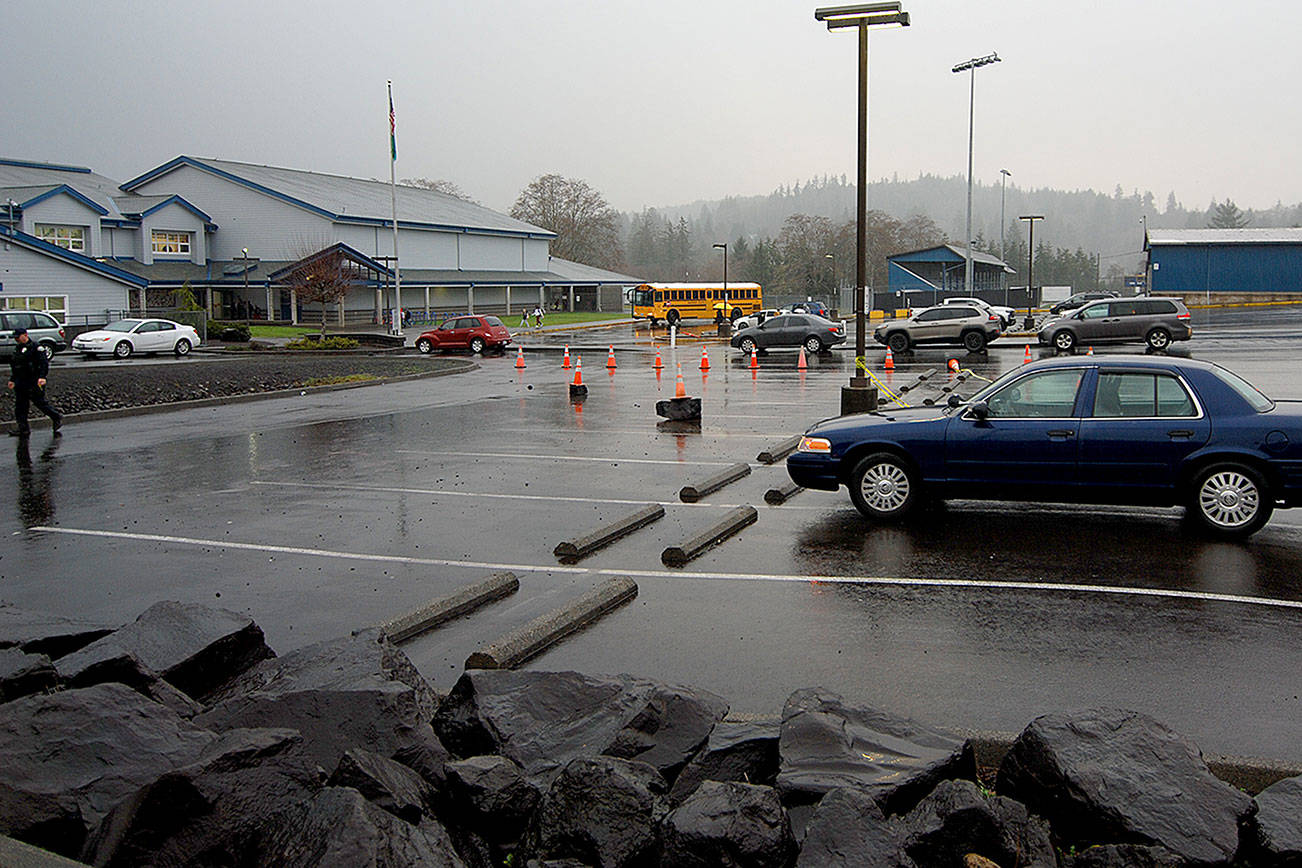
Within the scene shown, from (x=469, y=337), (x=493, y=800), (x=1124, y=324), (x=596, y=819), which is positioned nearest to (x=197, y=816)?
(x=493, y=800)

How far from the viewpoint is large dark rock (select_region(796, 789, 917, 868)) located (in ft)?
12.7

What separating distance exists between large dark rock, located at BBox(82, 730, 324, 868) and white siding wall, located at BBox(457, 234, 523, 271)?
83541 millimetres

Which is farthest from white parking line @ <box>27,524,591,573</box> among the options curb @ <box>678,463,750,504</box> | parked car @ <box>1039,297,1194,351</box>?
parked car @ <box>1039,297,1194,351</box>

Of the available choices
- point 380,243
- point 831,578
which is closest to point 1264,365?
point 831,578

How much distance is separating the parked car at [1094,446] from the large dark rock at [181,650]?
6341mm

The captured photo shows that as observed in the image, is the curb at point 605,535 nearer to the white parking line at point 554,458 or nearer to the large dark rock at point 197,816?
the white parking line at point 554,458

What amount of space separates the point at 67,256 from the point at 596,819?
56393 mm

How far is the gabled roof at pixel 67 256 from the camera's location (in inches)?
1972

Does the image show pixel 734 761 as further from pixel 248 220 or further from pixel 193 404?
pixel 248 220

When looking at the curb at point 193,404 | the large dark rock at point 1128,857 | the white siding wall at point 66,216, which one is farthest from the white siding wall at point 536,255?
the large dark rock at point 1128,857

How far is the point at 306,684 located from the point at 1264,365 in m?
30.1

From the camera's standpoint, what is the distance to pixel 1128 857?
13.0ft

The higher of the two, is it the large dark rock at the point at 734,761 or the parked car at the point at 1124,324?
the parked car at the point at 1124,324

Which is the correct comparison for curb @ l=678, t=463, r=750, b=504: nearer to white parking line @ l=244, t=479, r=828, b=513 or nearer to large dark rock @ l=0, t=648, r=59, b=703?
white parking line @ l=244, t=479, r=828, b=513
